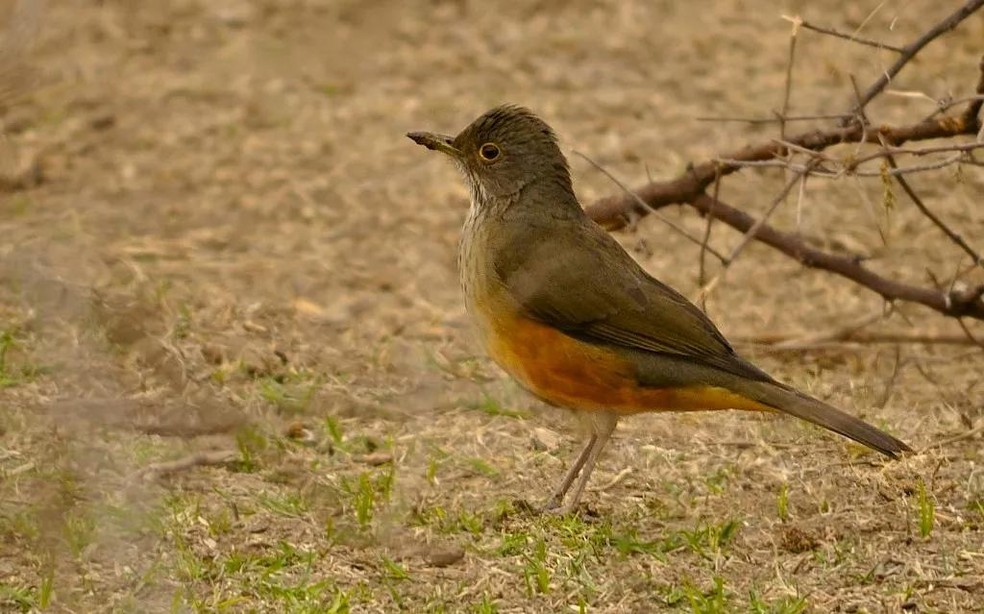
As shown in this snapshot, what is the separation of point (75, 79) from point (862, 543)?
7117 millimetres

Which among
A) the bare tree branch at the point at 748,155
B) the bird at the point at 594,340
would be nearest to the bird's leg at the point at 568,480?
the bird at the point at 594,340

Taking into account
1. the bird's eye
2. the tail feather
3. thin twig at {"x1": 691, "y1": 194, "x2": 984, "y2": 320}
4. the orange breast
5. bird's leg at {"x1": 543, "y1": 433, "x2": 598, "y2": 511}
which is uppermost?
thin twig at {"x1": 691, "y1": 194, "x2": 984, "y2": 320}

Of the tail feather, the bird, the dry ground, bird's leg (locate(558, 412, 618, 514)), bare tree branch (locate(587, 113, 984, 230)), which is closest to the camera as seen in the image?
the dry ground

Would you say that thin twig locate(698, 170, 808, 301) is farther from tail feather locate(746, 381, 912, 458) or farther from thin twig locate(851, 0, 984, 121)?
tail feather locate(746, 381, 912, 458)

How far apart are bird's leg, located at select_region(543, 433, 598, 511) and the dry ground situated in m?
0.09

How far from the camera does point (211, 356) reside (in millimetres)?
7195

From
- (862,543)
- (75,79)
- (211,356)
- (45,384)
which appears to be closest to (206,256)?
(211,356)

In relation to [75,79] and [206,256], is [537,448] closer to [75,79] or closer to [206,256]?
[206,256]

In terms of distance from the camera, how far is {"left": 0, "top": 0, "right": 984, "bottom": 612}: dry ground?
523cm

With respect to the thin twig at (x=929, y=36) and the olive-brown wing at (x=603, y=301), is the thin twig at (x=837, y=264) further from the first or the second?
the olive-brown wing at (x=603, y=301)

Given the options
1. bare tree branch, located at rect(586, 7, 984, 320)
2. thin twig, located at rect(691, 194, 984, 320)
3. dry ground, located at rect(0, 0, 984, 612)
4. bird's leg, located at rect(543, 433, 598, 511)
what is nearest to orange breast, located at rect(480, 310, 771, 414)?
bird's leg, located at rect(543, 433, 598, 511)

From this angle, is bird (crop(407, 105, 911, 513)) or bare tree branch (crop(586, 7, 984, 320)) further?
bare tree branch (crop(586, 7, 984, 320))

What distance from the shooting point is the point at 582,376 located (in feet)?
18.9

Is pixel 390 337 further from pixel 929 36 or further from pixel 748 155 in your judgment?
pixel 929 36
